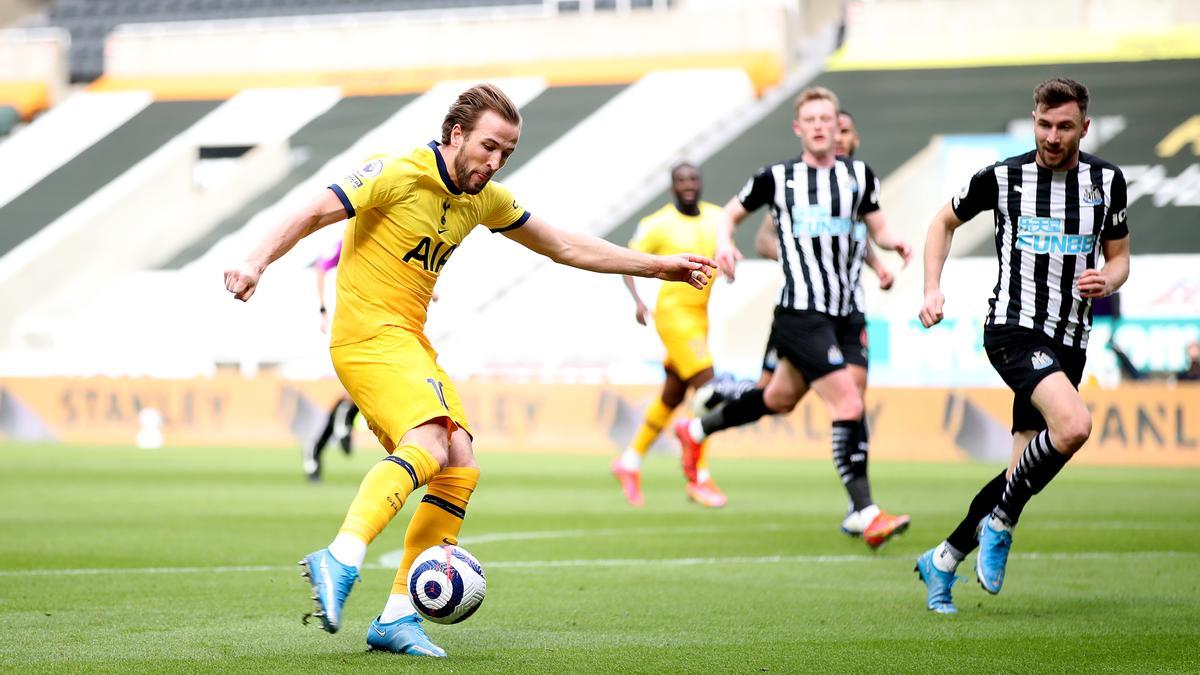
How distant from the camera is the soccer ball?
16.7 ft

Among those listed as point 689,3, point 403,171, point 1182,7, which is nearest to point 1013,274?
point 403,171

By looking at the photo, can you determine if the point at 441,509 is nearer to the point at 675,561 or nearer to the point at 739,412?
the point at 675,561

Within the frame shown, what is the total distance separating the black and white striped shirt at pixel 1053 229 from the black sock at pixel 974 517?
67 centimetres

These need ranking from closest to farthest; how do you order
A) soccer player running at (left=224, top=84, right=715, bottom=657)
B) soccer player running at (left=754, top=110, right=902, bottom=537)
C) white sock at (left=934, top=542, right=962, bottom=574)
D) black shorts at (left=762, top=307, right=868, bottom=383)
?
soccer player running at (left=224, top=84, right=715, bottom=657) → white sock at (left=934, top=542, right=962, bottom=574) → soccer player running at (left=754, top=110, right=902, bottom=537) → black shorts at (left=762, top=307, right=868, bottom=383)

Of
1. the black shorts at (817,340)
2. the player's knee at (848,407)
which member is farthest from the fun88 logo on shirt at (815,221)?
the player's knee at (848,407)

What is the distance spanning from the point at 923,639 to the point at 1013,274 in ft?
5.38

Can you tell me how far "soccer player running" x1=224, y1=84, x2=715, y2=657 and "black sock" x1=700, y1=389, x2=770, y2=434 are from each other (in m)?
4.49

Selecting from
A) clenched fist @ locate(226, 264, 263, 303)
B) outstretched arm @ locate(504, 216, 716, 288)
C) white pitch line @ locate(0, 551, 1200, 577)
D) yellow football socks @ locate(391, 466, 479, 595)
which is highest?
clenched fist @ locate(226, 264, 263, 303)

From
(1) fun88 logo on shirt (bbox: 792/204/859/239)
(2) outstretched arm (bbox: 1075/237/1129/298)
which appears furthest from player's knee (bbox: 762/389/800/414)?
(2) outstretched arm (bbox: 1075/237/1129/298)

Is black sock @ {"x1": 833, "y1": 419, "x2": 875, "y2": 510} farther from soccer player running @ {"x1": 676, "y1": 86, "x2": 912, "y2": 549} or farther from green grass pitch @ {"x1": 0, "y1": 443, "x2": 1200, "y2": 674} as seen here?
green grass pitch @ {"x1": 0, "y1": 443, "x2": 1200, "y2": 674}

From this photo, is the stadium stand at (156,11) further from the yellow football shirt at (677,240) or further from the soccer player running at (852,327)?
the soccer player running at (852,327)

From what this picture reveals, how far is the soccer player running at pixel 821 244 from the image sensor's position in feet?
29.4

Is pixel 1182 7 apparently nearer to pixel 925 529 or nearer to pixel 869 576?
pixel 925 529

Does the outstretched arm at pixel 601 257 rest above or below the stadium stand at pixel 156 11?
above
